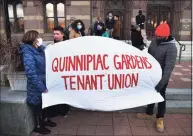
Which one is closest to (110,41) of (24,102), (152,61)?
(152,61)

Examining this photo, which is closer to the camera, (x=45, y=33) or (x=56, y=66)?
(x=56, y=66)

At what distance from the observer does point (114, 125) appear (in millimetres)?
4230

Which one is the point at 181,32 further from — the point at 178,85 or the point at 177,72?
the point at 178,85

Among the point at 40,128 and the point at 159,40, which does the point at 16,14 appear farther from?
the point at 159,40

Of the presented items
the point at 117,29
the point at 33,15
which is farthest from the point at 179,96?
the point at 33,15

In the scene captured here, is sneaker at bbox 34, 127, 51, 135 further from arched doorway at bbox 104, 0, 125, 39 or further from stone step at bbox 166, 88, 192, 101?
arched doorway at bbox 104, 0, 125, 39

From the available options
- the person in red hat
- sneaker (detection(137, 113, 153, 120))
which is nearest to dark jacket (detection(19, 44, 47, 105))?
the person in red hat

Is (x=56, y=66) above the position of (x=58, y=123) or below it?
above

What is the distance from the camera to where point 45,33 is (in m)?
14.9

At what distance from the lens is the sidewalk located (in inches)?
156

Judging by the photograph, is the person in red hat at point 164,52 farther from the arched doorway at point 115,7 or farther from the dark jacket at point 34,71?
the arched doorway at point 115,7

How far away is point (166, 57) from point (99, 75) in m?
1.21

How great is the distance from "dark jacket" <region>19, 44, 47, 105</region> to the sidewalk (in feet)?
2.53

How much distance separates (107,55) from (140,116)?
5.82 feet
